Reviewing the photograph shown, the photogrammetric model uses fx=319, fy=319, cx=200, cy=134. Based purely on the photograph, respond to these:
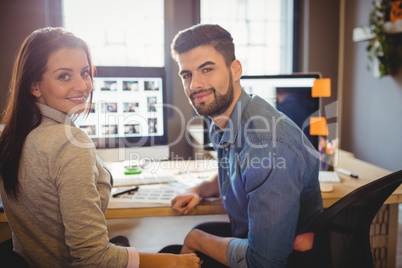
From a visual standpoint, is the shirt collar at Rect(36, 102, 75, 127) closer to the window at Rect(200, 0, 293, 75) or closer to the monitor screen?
the monitor screen

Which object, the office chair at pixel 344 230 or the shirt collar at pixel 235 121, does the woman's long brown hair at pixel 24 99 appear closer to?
the shirt collar at pixel 235 121

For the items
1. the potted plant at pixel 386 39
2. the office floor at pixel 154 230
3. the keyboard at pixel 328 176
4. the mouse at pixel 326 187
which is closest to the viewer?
the mouse at pixel 326 187

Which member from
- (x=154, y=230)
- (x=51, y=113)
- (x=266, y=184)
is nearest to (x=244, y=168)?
(x=266, y=184)

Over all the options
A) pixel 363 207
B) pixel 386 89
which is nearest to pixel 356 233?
pixel 363 207

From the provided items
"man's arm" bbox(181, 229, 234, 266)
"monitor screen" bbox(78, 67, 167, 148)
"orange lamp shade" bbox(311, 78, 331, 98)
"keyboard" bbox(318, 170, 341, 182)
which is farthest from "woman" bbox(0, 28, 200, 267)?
"orange lamp shade" bbox(311, 78, 331, 98)

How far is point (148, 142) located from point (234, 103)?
0.59m

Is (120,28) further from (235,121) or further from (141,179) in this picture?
(235,121)

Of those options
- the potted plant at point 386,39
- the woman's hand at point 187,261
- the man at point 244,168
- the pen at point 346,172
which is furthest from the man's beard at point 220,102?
the potted plant at point 386,39

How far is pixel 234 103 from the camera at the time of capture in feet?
3.96

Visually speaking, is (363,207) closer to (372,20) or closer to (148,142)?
(148,142)

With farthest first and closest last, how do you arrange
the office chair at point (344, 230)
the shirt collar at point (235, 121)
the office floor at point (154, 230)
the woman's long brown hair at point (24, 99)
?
the office floor at point (154, 230) → the shirt collar at point (235, 121) → the woman's long brown hair at point (24, 99) → the office chair at point (344, 230)

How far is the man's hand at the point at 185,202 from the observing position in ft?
3.84

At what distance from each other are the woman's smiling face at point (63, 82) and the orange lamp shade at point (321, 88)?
113 centimetres

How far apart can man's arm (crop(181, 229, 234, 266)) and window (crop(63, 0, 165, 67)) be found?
263 centimetres
